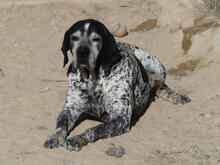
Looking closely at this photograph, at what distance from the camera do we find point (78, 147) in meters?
5.72

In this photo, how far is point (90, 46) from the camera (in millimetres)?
6383

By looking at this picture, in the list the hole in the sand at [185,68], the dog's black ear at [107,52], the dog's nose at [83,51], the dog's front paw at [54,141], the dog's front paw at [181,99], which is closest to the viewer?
the dog's front paw at [54,141]

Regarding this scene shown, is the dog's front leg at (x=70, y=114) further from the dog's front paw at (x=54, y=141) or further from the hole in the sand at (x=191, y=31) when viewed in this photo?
the hole in the sand at (x=191, y=31)

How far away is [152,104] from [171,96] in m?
0.38

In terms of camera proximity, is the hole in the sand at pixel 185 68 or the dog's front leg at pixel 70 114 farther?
the hole in the sand at pixel 185 68

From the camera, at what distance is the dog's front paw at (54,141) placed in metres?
5.75

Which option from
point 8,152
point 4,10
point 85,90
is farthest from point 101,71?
point 4,10

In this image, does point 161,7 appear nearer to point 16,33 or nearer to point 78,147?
point 16,33

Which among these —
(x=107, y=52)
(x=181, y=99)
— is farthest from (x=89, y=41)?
(x=181, y=99)

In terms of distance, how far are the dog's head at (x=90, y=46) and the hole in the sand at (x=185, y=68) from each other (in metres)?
2.92

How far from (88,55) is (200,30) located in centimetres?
444

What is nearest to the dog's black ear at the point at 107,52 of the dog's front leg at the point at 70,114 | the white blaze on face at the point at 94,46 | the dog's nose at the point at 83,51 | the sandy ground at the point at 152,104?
the white blaze on face at the point at 94,46

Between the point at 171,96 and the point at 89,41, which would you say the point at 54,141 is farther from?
the point at 171,96

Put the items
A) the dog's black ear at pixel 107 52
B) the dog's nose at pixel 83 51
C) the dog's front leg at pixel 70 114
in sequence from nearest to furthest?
the dog's front leg at pixel 70 114 < the dog's nose at pixel 83 51 < the dog's black ear at pixel 107 52
